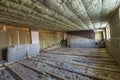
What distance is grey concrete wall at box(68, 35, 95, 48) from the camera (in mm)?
9122

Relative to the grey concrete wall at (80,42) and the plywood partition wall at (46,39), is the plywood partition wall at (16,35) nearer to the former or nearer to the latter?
the plywood partition wall at (46,39)

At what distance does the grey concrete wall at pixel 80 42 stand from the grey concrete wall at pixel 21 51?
506cm

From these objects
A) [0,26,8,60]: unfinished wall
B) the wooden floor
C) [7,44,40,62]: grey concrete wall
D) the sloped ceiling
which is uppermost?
the sloped ceiling

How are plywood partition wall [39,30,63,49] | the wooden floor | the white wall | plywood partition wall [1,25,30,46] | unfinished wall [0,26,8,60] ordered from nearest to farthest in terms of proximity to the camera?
1. the wooden floor
2. unfinished wall [0,26,8,60]
3. plywood partition wall [1,25,30,46]
4. the white wall
5. plywood partition wall [39,30,63,49]

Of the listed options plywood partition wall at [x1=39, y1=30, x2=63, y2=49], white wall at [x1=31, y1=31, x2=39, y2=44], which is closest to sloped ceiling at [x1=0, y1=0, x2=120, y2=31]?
white wall at [x1=31, y1=31, x2=39, y2=44]

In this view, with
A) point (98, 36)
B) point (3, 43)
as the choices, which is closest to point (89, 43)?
point (98, 36)

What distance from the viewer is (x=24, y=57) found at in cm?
457

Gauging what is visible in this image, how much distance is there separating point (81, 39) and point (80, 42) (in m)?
0.32

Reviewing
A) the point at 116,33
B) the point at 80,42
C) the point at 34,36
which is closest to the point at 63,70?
the point at 116,33

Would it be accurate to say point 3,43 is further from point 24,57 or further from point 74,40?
point 74,40

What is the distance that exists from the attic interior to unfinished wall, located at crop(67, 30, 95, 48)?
256 cm

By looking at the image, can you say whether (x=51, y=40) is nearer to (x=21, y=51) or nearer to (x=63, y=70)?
(x=21, y=51)

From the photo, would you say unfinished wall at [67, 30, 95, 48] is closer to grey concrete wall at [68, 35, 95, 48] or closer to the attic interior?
grey concrete wall at [68, 35, 95, 48]

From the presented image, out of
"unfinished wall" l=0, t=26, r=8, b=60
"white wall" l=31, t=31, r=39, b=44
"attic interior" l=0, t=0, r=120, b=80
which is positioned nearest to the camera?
"attic interior" l=0, t=0, r=120, b=80
